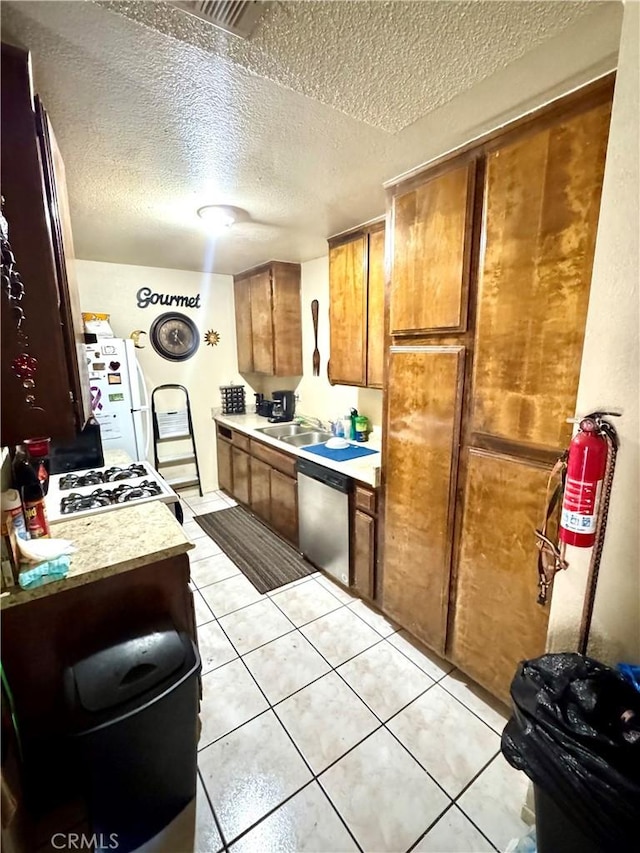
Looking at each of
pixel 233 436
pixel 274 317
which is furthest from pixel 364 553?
pixel 274 317

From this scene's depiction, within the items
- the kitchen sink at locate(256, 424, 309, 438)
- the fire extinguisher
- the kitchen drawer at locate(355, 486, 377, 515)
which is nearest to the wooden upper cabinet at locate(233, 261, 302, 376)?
the kitchen sink at locate(256, 424, 309, 438)

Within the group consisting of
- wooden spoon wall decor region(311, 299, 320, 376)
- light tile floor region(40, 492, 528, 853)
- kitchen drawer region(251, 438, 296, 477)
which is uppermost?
wooden spoon wall decor region(311, 299, 320, 376)

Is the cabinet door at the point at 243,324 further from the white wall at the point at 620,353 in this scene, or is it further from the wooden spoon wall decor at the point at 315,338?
the white wall at the point at 620,353

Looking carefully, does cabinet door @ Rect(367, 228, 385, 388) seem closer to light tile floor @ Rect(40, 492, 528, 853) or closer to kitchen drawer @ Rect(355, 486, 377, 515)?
kitchen drawer @ Rect(355, 486, 377, 515)

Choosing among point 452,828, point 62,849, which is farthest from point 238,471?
point 452,828

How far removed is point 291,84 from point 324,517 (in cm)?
224

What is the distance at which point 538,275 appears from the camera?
1.35m

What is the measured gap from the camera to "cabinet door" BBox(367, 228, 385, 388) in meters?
2.37

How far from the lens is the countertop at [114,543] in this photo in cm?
123

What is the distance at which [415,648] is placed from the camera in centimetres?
209

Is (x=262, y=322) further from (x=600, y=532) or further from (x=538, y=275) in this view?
(x=600, y=532)

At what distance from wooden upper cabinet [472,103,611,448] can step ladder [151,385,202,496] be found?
3325 mm

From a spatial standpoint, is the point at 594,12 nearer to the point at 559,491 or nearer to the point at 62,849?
the point at 559,491

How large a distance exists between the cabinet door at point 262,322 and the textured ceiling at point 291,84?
1625 mm
